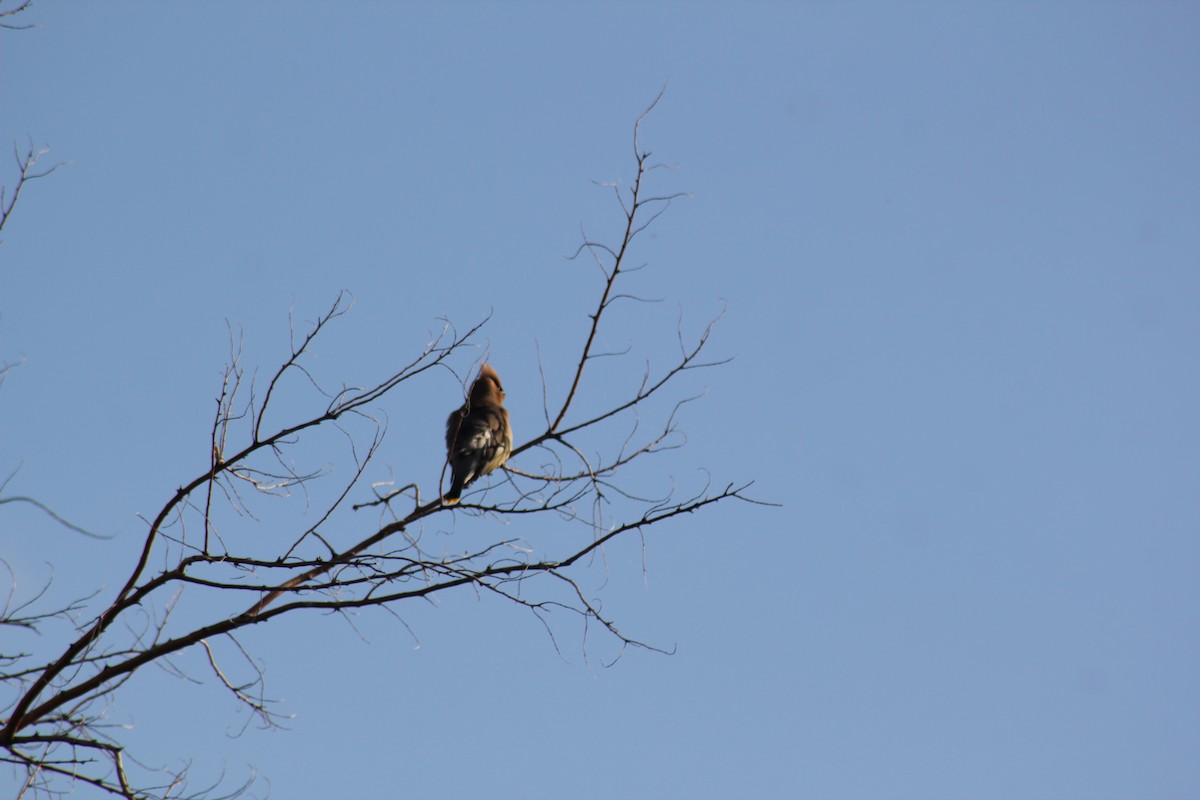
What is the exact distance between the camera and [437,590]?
4090mm

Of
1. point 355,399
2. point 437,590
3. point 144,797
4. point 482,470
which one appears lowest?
point 144,797

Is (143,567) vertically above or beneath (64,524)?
above

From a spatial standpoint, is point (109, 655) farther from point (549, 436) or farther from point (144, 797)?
point (549, 436)

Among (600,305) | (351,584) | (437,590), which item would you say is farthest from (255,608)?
(600,305)

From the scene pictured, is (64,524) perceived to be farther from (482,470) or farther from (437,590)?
(482,470)

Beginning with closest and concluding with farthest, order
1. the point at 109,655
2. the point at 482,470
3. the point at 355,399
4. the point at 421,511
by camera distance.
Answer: the point at 109,655
the point at 355,399
the point at 421,511
the point at 482,470

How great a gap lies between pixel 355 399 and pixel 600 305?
928mm

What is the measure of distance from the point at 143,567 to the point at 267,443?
0.56 metres

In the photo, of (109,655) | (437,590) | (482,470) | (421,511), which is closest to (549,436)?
(421,511)

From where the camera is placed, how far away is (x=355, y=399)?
4.34m

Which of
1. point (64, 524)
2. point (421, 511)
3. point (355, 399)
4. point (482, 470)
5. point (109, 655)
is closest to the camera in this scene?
point (64, 524)

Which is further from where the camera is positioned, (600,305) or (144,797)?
(600,305)

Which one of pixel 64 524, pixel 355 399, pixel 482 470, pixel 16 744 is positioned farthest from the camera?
pixel 482 470

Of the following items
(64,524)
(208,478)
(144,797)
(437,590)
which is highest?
(208,478)
